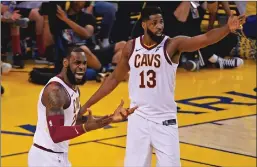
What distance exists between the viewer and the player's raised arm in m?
6.38

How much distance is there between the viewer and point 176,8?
45.9ft

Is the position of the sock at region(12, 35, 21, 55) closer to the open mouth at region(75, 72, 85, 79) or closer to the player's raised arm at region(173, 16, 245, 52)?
the player's raised arm at region(173, 16, 245, 52)

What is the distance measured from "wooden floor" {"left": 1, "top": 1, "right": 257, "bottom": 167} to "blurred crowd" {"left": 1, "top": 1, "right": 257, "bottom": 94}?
17.6 inches

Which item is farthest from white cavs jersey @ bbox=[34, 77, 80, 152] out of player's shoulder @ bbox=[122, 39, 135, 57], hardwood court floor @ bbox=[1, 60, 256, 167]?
hardwood court floor @ bbox=[1, 60, 256, 167]

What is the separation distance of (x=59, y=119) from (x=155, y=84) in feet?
4.64

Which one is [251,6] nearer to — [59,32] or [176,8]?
[176,8]

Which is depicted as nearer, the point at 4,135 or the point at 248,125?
the point at 4,135

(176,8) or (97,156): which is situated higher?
(176,8)

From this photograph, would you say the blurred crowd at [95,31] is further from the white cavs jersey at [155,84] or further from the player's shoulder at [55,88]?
the player's shoulder at [55,88]

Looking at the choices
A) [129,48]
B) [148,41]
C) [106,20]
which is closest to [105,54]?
[106,20]

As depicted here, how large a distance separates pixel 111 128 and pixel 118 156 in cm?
133

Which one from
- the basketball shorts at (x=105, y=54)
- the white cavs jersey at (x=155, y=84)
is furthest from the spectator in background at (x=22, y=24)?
the white cavs jersey at (x=155, y=84)

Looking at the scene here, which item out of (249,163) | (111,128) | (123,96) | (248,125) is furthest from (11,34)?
(249,163)

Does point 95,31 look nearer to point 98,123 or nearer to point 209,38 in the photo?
point 209,38
